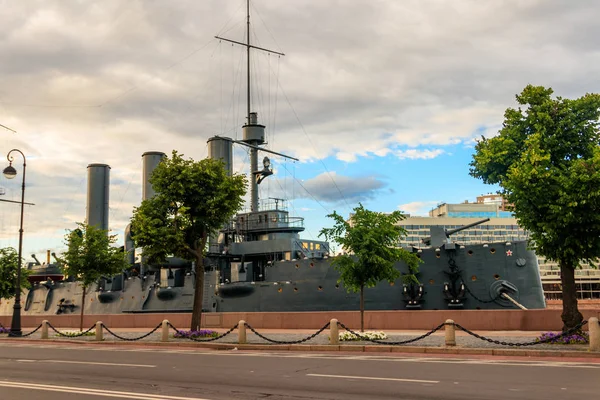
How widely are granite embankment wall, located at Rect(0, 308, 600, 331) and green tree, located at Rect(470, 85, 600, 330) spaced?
3.44m

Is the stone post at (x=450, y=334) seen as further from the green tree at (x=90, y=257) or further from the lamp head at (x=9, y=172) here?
the lamp head at (x=9, y=172)

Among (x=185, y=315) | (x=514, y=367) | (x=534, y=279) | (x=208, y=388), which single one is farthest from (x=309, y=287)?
(x=208, y=388)

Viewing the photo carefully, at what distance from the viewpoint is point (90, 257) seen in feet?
96.6

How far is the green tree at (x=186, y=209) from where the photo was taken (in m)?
23.6

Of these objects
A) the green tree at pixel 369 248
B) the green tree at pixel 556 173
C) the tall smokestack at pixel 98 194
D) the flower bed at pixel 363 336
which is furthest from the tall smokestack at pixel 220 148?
the green tree at pixel 556 173

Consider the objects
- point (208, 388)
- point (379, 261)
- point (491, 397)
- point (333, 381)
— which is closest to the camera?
point (491, 397)

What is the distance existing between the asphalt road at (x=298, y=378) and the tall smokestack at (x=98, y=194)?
32.1 metres

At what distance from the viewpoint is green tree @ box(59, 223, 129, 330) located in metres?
29.3

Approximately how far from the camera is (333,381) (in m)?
11.0

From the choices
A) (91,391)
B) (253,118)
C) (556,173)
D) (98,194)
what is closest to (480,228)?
(253,118)

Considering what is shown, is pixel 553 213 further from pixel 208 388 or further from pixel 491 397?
pixel 208 388

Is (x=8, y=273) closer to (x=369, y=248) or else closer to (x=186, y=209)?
(x=186, y=209)

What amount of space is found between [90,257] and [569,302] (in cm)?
2252

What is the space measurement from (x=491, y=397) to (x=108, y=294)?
A: 3384 centimetres
